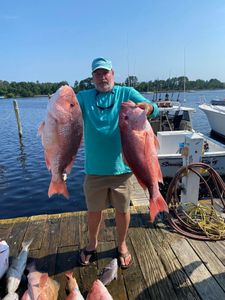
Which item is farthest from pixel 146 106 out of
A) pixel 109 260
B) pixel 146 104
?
pixel 109 260

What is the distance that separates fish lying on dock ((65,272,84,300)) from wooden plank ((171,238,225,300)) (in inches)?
44.3

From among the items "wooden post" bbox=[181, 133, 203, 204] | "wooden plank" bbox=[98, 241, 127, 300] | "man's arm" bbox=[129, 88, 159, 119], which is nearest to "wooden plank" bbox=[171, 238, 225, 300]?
"wooden plank" bbox=[98, 241, 127, 300]

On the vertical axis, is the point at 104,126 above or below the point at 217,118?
above

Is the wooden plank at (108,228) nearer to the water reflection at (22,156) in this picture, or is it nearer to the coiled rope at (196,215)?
the coiled rope at (196,215)

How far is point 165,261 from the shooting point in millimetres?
3266

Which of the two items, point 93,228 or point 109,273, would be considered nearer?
point 109,273

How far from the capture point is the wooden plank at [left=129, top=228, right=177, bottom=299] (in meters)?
2.81

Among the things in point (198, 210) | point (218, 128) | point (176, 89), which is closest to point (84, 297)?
point (198, 210)

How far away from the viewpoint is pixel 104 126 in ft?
9.43

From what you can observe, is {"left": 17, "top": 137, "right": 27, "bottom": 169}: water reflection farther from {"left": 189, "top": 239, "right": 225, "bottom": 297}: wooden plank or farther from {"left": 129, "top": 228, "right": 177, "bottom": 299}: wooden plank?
{"left": 189, "top": 239, "right": 225, "bottom": 297}: wooden plank

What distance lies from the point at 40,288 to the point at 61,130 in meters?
1.47

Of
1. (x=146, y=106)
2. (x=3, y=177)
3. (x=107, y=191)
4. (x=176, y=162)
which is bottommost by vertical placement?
(x=3, y=177)

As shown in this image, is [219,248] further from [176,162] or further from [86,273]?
[176,162]

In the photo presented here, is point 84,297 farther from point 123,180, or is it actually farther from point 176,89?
point 176,89
